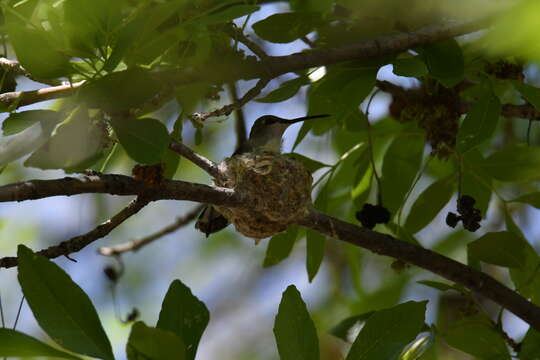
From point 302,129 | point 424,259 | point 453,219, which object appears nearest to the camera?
point 424,259

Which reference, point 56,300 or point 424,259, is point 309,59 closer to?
point 424,259

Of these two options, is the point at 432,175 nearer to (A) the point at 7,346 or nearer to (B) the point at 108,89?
(B) the point at 108,89

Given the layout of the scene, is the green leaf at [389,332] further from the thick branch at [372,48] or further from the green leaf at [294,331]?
the thick branch at [372,48]

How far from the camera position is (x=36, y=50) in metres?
1.68

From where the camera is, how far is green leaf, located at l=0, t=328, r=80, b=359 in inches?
63.2

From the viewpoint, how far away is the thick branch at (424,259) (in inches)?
98.8

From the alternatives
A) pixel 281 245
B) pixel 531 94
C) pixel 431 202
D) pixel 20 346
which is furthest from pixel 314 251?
pixel 20 346

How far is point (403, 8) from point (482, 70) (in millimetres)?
414

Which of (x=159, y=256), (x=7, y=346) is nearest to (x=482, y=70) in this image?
(x=7, y=346)

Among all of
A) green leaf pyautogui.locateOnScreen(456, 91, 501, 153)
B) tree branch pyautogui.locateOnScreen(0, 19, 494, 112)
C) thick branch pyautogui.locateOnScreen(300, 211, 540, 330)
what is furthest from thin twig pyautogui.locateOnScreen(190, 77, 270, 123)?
green leaf pyautogui.locateOnScreen(456, 91, 501, 153)

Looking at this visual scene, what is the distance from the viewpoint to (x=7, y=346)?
63.4 inches

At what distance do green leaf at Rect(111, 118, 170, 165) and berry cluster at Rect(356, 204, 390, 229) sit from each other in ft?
4.10

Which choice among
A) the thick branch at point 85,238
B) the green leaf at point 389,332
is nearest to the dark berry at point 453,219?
the green leaf at point 389,332

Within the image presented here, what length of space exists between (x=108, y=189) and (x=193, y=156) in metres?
0.44
